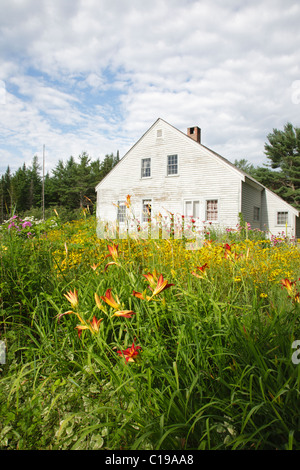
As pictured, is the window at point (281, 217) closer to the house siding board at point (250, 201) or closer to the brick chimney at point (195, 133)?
the house siding board at point (250, 201)

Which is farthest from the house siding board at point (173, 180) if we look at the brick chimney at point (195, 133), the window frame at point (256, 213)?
Answer: the window frame at point (256, 213)

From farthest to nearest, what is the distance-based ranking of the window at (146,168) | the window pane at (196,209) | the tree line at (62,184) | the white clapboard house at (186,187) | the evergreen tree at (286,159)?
the tree line at (62,184) < the evergreen tree at (286,159) < the window at (146,168) < the window pane at (196,209) < the white clapboard house at (186,187)

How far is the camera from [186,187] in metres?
14.5

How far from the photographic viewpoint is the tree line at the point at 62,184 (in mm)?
43031

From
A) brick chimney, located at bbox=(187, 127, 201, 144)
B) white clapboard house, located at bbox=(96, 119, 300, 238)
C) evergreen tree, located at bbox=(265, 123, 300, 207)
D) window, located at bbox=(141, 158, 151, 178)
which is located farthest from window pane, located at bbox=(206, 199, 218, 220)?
evergreen tree, located at bbox=(265, 123, 300, 207)

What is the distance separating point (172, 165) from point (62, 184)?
3381 centimetres

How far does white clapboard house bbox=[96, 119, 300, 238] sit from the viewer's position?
44.4 feet

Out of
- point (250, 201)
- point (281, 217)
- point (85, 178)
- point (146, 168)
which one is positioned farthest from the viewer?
point (85, 178)

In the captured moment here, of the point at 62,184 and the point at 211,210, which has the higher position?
the point at 62,184

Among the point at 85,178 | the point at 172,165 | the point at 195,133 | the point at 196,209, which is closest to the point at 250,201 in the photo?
the point at 196,209

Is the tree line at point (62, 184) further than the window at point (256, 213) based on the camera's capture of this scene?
Yes

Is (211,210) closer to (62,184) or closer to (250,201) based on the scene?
(250,201)

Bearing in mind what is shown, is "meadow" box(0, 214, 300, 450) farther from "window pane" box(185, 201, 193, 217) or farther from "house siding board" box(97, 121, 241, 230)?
"window pane" box(185, 201, 193, 217)
